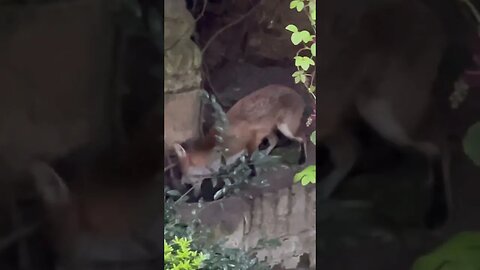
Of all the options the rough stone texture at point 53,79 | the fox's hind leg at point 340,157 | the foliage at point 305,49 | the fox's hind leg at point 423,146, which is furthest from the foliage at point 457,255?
the foliage at point 305,49

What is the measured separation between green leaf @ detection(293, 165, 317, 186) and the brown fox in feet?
0.21

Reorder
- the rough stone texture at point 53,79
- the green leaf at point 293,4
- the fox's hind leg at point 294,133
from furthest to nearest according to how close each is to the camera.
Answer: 1. the fox's hind leg at point 294,133
2. the green leaf at point 293,4
3. the rough stone texture at point 53,79

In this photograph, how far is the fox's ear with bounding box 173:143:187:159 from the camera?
1.56 m

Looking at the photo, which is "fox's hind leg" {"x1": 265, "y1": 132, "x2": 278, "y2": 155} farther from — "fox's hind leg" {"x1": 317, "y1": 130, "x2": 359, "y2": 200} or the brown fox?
"fox's hind leg" {"x1": 317, "y1": 130, "x2": 359, "y2": 200}

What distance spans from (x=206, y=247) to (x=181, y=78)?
1.44ft

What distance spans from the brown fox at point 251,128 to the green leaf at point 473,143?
0.71 meters

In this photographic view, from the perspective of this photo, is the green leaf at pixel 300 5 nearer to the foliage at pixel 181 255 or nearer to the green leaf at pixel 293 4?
the green leaf at pixel 293 4

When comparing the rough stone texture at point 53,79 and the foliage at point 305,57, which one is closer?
the rough stone texture at point 53,79

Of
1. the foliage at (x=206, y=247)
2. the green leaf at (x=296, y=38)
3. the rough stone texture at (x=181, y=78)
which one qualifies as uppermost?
the green leaf at (x=296, y=38)

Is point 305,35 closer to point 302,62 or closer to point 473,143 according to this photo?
point 302,62

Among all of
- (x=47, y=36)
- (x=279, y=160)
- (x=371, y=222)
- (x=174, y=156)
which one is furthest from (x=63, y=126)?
(x=279, y=160)

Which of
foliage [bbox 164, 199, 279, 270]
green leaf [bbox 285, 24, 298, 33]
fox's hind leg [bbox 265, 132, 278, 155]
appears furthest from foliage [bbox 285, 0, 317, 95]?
foliage [bbox 164, 199, 279, 270]

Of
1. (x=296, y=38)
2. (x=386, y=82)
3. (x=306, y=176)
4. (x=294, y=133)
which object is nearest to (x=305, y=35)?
(x=296, y=38)

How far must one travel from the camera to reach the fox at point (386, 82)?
0.91m
